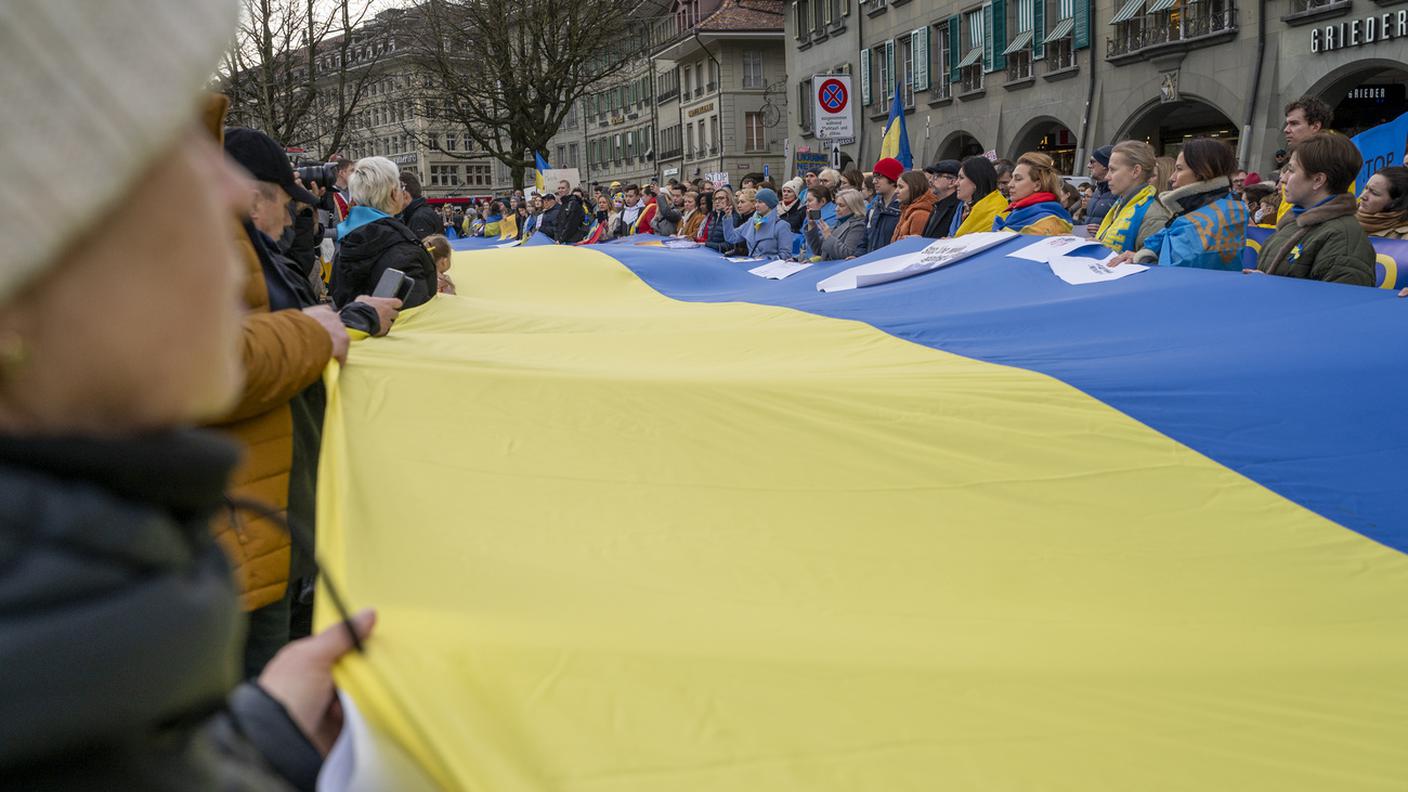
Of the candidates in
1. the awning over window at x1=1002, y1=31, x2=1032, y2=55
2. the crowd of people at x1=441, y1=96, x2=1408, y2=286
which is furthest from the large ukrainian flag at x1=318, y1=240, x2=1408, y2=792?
the awning over window at x1=1002, y1=31, x2=1032, y2=55

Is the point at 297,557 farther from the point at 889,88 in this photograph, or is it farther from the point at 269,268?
the point at 889,88

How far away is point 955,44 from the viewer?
30.8 metres

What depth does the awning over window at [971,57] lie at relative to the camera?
2959 cm

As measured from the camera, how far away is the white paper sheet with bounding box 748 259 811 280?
858cm

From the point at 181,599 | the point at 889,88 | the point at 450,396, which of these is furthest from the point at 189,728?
the point at 889,88

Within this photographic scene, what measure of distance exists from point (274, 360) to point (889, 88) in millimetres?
33893

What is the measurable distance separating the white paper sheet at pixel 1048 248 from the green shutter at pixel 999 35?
2396 cm

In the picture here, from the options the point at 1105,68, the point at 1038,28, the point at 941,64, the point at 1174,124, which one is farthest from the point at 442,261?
the point at 941,64

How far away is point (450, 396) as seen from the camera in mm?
2953

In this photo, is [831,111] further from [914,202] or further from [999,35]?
[999,35]

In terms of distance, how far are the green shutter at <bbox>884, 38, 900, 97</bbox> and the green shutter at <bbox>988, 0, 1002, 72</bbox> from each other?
561cm

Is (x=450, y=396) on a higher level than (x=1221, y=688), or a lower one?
→ higher

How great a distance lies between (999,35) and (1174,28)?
6106 millimetres

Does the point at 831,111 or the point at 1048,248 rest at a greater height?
the point at 831,111
